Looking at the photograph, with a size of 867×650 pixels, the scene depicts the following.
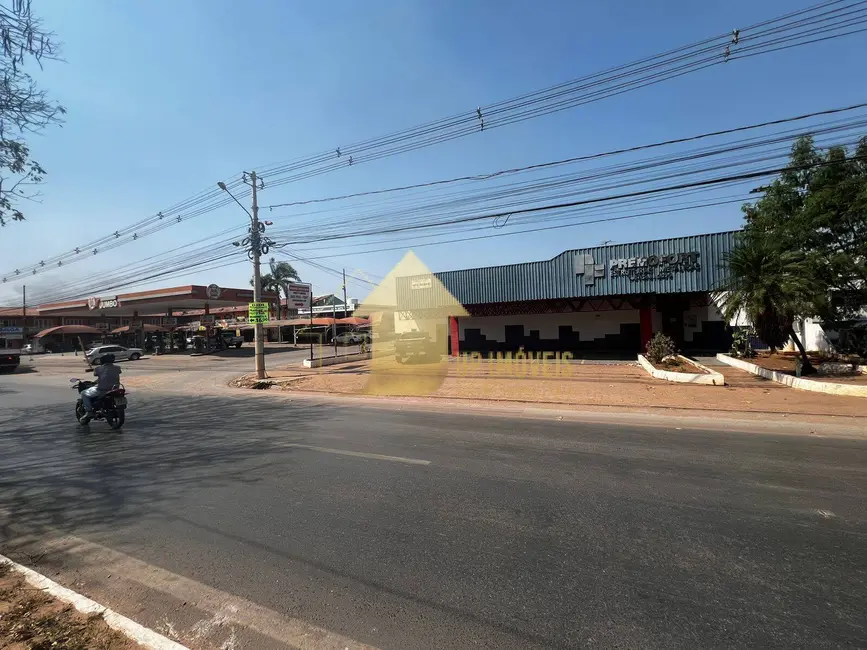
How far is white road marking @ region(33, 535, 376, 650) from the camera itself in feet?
9.73

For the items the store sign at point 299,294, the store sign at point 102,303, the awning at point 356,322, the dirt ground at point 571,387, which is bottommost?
the dirt ground at point 571,387

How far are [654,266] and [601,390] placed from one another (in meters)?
10.8

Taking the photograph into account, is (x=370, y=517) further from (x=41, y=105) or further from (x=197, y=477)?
(x=41, y=105)

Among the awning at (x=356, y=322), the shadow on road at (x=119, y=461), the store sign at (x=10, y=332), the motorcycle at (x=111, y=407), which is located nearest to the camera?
the shadow on road at (x=119, y=461)

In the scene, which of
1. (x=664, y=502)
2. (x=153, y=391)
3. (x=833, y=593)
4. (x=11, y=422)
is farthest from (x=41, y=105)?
(x=153, y=391)

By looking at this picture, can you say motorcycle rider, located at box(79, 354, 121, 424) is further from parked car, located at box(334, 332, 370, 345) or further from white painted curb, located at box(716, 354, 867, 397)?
parked car, located at box(334, 332, 370, 345)

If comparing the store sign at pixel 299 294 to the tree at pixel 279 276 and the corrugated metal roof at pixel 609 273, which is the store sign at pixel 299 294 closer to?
the corrugated metal roof at pixel 609 273

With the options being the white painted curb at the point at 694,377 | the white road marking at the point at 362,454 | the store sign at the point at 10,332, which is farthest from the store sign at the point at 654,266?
the store sign at the point at 10,332

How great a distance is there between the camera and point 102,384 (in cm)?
995

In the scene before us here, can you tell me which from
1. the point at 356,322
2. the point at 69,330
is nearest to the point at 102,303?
the point at 69,330

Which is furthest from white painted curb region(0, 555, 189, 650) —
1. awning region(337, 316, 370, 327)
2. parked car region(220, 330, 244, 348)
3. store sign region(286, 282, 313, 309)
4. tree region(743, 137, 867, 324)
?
awning region(337, 316, 370, 327)

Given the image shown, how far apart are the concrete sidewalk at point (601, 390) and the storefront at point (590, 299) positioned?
14.6ft

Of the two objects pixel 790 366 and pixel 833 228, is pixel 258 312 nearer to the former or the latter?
pixel 790 366

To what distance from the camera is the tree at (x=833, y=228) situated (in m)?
15.4
